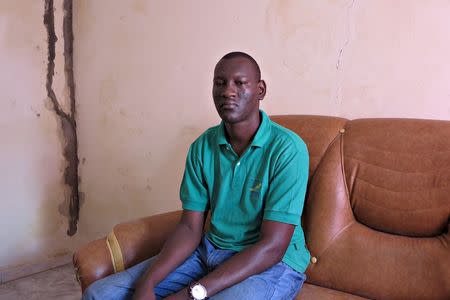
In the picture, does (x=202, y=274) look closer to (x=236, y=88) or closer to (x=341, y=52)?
(x=236, y=88)

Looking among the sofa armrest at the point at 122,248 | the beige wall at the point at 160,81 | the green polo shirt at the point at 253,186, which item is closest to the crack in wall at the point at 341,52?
the beige wall at the point at 160,81

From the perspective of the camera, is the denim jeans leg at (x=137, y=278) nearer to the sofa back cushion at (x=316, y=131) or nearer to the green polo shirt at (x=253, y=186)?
the green polo shirt at (x=253, y=186)

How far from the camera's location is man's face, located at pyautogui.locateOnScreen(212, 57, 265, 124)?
1.29 metres

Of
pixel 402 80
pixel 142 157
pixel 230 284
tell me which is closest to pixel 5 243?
pixel 142 157

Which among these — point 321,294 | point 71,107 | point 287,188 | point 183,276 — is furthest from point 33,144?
point 321,294

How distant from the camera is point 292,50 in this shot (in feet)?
5.90

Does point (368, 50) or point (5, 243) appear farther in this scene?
point (5, 243)

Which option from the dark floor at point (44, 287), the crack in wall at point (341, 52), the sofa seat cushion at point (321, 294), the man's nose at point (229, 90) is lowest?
the dark floor at point (44, 287)

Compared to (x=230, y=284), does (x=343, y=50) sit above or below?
above

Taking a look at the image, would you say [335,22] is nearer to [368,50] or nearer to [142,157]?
[368,50]

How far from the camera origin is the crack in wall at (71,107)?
243 centimetres

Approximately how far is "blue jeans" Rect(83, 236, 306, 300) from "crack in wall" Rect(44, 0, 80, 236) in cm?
148

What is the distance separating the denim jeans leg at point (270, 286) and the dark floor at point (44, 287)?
140 cm

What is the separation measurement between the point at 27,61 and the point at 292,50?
1546mm
